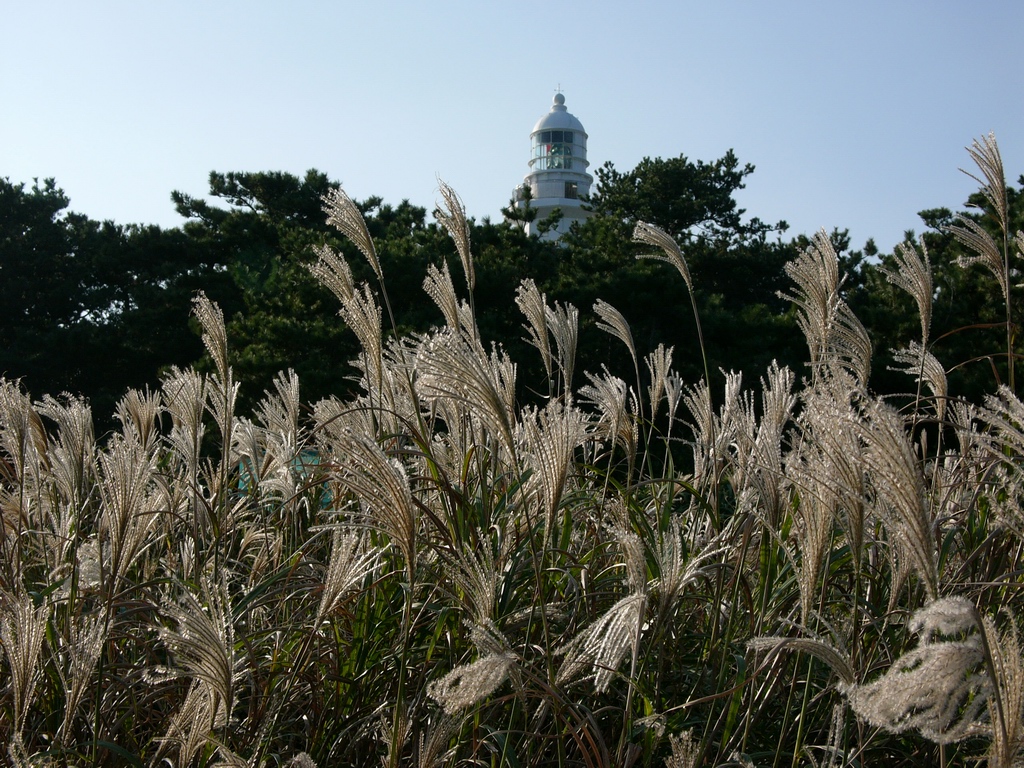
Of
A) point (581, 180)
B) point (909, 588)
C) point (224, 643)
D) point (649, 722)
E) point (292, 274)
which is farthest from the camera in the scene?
point (581, 180)

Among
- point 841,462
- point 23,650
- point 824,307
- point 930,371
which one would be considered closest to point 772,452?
point 841,462

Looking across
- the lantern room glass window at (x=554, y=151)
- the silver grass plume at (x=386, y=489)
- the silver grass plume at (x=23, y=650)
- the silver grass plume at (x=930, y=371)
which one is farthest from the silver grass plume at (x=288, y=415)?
the lantern room glass window at (x=554, y=151)

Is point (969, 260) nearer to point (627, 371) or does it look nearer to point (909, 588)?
point (909, 588)

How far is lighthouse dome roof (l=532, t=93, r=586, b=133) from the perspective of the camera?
64.7 m

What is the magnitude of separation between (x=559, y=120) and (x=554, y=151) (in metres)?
2.46

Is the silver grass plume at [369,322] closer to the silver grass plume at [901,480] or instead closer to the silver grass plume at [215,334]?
the silver grass plume at [215,334]

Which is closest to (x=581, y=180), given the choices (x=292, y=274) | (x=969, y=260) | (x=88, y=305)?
(x=88, y=305)

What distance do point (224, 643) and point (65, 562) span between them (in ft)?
5.04

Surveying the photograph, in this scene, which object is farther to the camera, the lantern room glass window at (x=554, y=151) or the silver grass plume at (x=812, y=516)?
the lantern room glass window at (x=554, y=151)

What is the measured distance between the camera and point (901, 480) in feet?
4.48

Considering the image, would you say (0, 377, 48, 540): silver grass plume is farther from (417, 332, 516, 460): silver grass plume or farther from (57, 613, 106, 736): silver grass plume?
(417, 332, 516, 460): silver grass plume

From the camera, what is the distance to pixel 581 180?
219ft

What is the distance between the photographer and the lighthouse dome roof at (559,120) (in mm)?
64688

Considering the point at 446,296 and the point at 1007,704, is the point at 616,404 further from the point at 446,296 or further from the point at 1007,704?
the point at 1007,704
